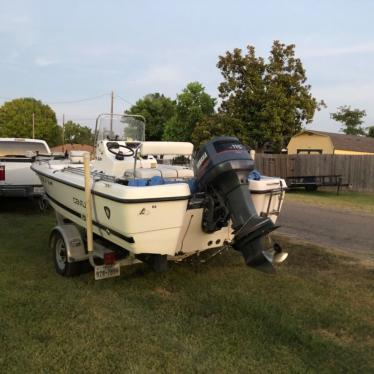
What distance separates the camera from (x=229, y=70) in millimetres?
29438

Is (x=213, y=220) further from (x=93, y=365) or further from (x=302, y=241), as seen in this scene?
(x=302, y=241)

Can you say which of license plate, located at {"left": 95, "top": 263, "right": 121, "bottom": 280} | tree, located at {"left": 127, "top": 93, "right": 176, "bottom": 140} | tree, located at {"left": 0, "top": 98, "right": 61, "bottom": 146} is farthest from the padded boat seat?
tree, located at {"left": 0, "top": 98, "right": 61, "bottom": 146}

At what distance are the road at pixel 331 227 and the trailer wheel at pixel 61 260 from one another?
181 inches

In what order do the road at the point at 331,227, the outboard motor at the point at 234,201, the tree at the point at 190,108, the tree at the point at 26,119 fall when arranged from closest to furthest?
the outboard motor at the point at 234,201 < the road at the point at 331,227 < the tree at the point at 190,108 < the tree at the point at 26,119

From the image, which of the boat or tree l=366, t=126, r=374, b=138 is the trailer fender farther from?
tree l=366, t=126, r=374, b=138

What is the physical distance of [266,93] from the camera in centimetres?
2816

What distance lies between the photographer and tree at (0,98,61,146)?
→ 67688mm

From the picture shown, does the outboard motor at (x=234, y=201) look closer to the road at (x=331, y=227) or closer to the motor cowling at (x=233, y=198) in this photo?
the motor cowling at (x=233, y=198)

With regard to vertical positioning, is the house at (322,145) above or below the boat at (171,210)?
above

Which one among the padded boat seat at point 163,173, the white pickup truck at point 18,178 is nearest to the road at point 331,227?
the padded boat seat at point 163,173

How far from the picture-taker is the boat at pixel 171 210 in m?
4.50

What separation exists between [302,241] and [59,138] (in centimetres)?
7350

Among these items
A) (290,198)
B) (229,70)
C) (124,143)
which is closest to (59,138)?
(229,70)

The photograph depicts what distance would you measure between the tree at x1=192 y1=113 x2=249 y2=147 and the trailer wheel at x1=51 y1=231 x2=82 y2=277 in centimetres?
2278
